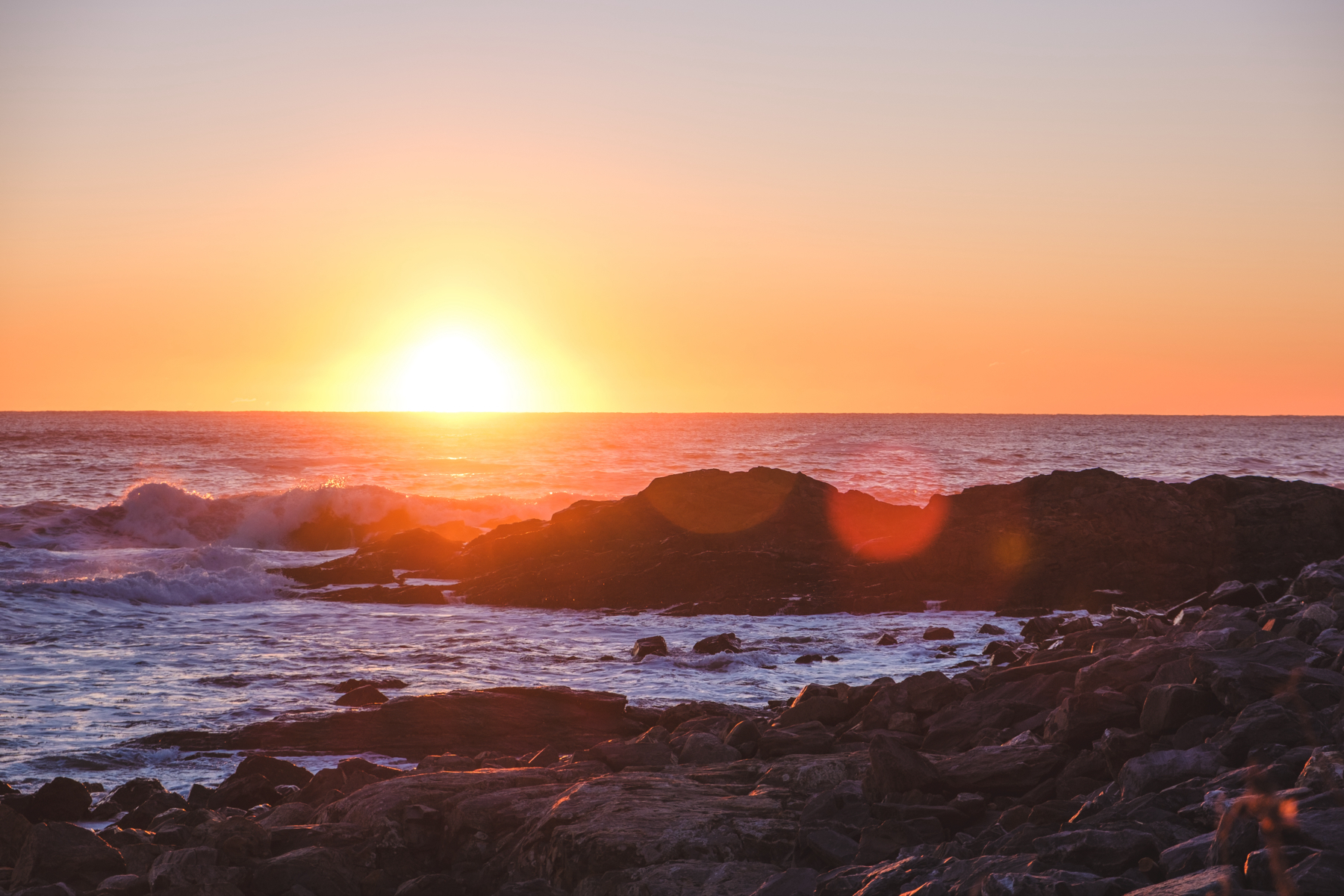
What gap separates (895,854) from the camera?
6.10 metres

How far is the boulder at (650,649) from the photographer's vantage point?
17031 mm

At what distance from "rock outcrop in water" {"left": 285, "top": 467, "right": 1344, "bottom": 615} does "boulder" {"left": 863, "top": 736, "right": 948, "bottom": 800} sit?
1426 cm

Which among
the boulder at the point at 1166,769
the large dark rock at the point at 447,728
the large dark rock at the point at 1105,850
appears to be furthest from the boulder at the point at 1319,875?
the large dark rock at the point at 447,728

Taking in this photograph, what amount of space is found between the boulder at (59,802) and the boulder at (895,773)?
6.54 meters

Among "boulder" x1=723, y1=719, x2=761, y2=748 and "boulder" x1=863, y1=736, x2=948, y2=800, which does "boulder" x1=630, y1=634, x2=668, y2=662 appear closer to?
"boulder" x1=723, y1=719, x2=761, y2=748

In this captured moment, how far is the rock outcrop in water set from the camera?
72.3ft

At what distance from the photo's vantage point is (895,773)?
730cm

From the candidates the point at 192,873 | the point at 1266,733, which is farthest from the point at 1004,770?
the point at 192,873

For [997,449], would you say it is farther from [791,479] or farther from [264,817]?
[264,817]

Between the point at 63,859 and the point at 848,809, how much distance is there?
5058 millimetres

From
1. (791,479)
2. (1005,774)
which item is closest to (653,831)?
(1005,774)

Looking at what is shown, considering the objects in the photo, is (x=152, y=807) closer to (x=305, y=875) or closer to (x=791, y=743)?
(x=305, y=875)

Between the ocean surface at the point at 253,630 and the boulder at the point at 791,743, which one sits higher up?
the boulder at the point at 791,743

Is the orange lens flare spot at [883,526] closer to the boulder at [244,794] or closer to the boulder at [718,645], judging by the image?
the boulder at [718,645]
